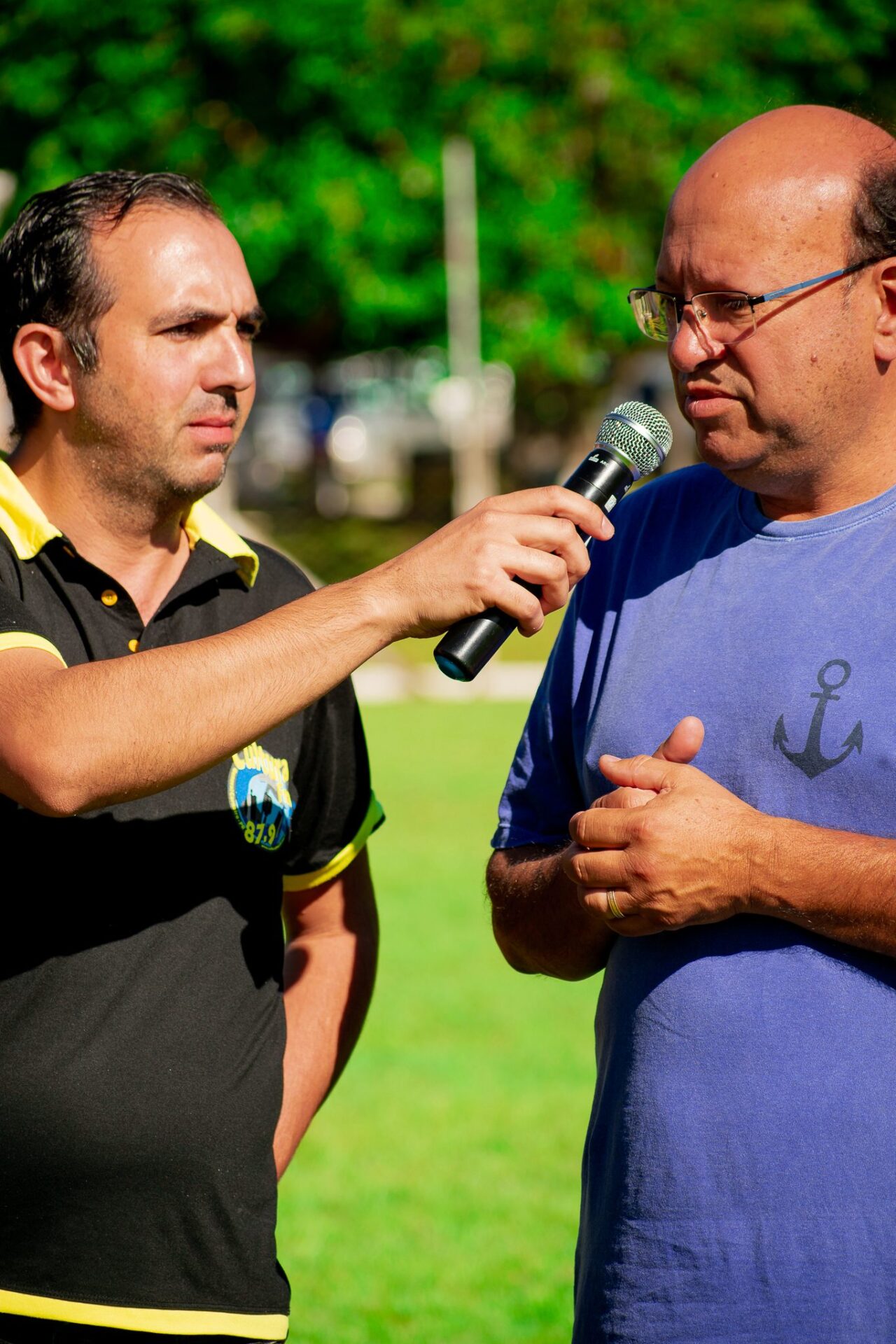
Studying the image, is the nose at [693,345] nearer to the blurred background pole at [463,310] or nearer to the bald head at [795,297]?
the bald head at [795,297]

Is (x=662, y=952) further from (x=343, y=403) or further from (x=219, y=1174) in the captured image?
(x=343, y=403)

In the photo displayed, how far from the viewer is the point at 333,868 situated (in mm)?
3357

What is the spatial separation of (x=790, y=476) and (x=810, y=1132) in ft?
3.55

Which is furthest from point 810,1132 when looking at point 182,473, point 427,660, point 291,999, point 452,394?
point 452,394

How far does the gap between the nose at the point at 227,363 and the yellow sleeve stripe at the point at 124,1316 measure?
172 centimetres

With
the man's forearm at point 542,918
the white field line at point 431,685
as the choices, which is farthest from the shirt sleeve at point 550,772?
the white field line at point 431,685

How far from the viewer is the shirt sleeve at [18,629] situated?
2.63 metres

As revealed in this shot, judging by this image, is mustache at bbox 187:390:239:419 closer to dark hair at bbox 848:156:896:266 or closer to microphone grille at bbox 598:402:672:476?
microphone grille at bbox 598:402:672:476

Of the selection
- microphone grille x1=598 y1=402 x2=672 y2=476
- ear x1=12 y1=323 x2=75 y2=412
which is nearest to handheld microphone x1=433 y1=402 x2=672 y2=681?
microphone grille x1=598 y1=402 x2=672 y2=476

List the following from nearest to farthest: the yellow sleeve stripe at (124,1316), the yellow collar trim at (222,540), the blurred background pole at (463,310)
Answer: the yellow sleeve stripe at (124,1316) → the yellow collar trim at (222,540) → the blurred background pole at (463,310)

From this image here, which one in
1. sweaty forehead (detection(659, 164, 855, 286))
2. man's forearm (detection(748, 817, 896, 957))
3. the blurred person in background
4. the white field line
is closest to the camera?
man's forearm (detection(748, 817, 896, 957))

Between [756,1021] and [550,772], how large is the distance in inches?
26.6

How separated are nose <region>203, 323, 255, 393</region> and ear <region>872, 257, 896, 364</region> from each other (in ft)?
4.11

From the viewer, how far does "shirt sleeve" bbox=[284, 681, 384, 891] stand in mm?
3291
